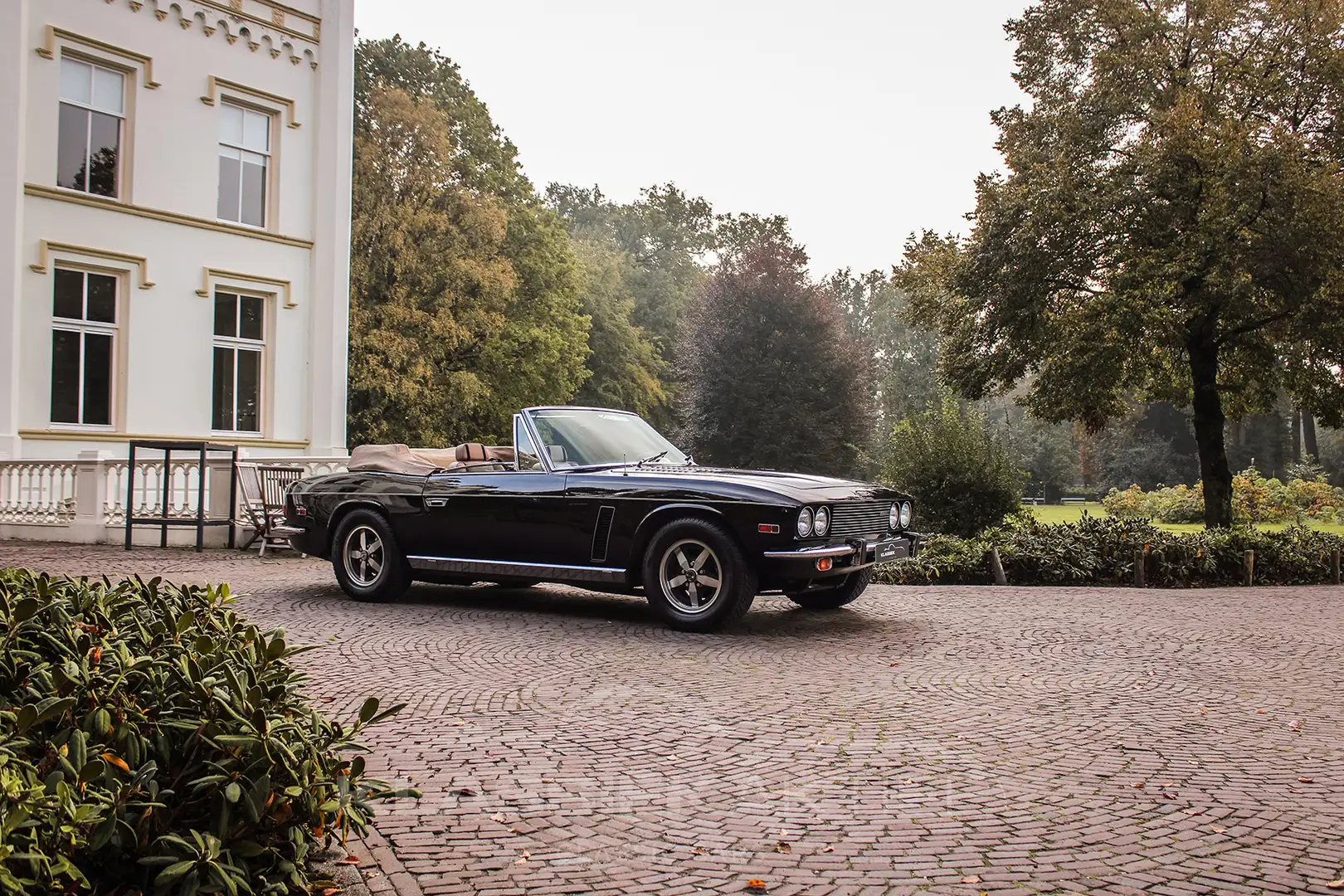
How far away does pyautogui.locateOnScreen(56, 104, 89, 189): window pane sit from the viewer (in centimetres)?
1819

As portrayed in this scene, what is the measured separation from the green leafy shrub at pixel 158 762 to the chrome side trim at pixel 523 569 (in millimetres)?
4867

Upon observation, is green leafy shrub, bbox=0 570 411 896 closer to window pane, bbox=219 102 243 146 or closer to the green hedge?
the green hedge

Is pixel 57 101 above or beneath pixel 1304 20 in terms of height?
beneath

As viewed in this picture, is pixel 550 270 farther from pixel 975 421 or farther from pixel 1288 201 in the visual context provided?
pixel 1288 201

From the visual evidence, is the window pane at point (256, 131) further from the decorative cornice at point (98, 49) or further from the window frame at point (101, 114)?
the window frame at point (101, 114)

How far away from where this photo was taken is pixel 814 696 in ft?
19.1

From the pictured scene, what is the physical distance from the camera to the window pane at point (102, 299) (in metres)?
18.4

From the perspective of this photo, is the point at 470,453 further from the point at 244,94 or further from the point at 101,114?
the point at 244,94

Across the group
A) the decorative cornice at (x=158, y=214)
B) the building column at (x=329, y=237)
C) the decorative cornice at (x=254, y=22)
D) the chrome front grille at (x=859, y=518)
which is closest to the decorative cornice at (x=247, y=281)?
the building column at (x=329, y=237)

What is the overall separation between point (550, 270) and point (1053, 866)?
3799 cm

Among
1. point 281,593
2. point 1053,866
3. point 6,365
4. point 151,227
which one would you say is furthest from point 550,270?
point 1053,866

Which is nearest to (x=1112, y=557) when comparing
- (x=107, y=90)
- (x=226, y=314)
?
(x=226, y=314)

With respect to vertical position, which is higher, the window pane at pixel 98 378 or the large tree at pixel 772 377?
the large tree at pixel 772 377

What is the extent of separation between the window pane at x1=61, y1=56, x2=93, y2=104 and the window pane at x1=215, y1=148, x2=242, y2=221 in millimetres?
2424
